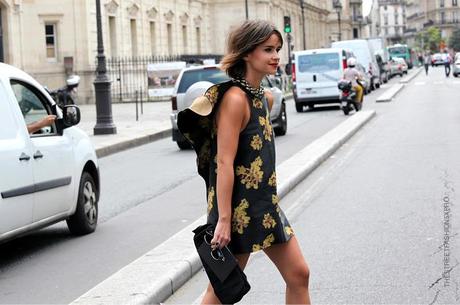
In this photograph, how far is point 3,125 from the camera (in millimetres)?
8234

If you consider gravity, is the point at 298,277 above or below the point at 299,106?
below

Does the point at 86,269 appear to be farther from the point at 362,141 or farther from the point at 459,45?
the point at 459,45

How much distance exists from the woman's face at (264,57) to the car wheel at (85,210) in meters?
5.25

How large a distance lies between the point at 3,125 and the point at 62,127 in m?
1.14

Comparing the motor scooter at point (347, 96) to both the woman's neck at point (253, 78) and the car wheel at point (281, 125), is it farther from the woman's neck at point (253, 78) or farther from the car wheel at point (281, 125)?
the woman's neck at point (253, 78)

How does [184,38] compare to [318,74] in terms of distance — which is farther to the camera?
[184,38]

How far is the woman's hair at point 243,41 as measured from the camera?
454 centimetres

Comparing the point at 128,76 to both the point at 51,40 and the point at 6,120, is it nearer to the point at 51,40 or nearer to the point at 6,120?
the point at 51,40

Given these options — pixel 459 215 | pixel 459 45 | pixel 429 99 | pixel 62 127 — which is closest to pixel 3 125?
pixel 62 127

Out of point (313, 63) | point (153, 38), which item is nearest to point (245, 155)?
point (313, 63)

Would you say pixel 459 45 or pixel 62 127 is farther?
pixel 459 45

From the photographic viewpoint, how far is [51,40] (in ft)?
145

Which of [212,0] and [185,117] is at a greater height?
[212,0]

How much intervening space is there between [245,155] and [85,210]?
5416mm
